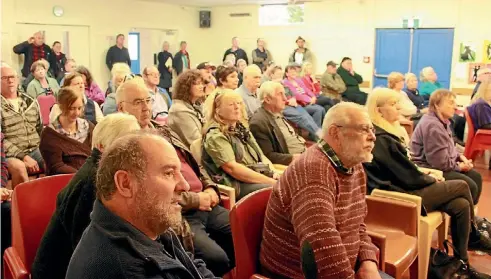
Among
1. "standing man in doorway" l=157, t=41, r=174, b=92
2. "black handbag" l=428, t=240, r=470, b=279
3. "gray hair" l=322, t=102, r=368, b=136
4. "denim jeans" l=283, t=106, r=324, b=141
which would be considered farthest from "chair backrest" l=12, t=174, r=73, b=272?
"standing man in doorway" l=157, t=41, r=174, b=92

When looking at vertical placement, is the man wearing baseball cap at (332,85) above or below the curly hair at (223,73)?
below

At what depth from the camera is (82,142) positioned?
3.24 meters

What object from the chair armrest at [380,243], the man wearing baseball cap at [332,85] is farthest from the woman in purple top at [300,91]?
the chair armrest at [380,243]

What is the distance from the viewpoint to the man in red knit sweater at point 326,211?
179 centimetres

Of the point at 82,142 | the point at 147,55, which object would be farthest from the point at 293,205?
the point at 147,55

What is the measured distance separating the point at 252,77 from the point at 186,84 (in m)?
1.68

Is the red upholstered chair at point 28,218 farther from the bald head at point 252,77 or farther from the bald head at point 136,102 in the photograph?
the bald head at point 252,77

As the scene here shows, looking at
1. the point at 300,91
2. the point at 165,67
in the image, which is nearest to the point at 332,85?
the point at 300,91

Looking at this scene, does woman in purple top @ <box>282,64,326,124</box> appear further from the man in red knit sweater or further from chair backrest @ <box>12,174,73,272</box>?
chair backrest @ <box>12,174,73,272</box>

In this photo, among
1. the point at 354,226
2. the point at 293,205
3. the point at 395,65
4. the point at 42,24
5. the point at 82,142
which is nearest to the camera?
the point at 293,205

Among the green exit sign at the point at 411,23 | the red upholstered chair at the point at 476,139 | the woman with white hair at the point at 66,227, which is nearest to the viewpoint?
the woman with white hair at the point at 66,227

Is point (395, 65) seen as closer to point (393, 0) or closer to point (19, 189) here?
point (393, 0)

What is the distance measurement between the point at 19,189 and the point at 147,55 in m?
10.0

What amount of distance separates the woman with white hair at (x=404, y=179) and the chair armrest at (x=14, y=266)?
78.5 inches
